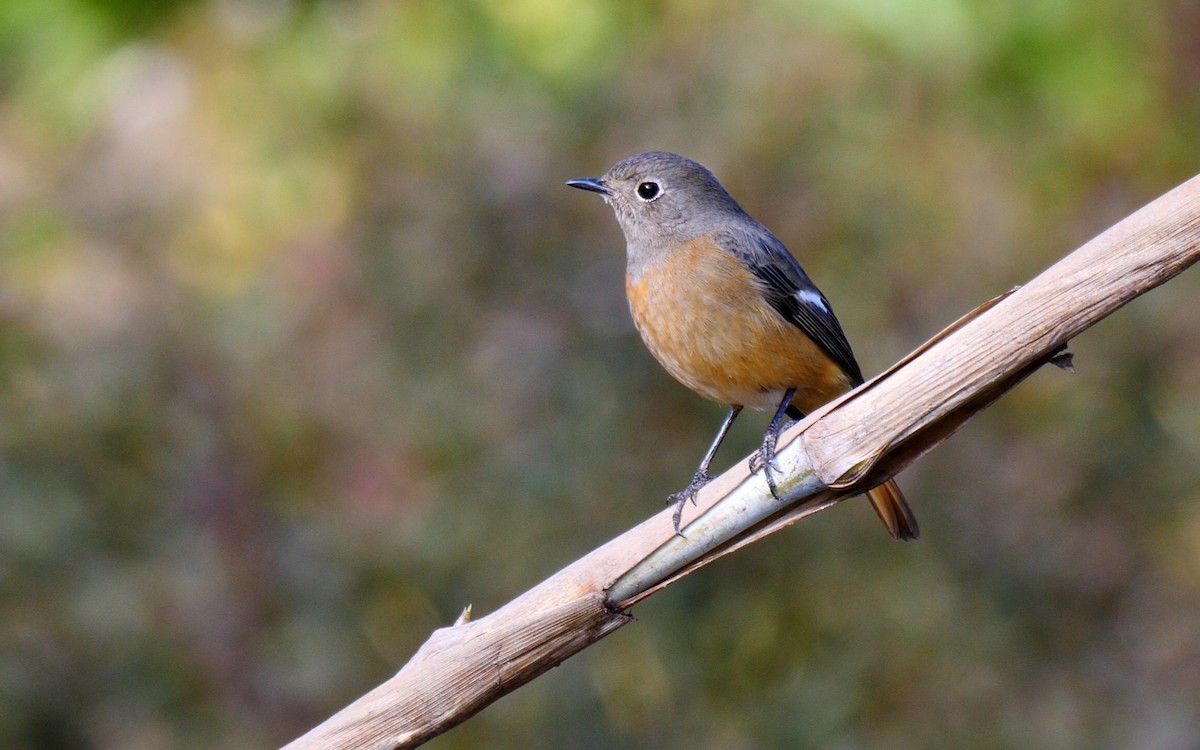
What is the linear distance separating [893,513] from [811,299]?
2.68 ft

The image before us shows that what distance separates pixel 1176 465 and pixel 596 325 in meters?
2.49

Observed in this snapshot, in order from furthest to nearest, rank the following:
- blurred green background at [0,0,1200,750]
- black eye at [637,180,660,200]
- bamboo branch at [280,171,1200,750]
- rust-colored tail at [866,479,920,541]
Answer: blurred green background at [0,0,1200,750] < black eye at [637,180,660,200] < rust-colored tail at [866,479,920,541] < bamboo branch at [280,171,1200,750]

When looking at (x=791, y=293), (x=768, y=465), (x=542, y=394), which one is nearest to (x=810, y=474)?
(x=768, y=465)

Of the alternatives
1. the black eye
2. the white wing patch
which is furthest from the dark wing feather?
the black eye

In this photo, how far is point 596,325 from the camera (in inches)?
212

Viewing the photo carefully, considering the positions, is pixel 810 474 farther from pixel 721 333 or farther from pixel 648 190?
pixel 648 190

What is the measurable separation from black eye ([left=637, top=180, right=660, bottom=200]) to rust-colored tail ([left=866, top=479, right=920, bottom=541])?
1338 millimetres

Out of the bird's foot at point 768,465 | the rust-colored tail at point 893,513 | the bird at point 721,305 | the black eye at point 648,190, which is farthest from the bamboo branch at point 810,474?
the black eye at point 648,190

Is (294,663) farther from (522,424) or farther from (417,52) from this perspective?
(417,52)

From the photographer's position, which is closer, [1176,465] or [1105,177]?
[1176,465]

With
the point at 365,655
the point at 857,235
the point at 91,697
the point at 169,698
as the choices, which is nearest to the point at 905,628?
the point at 857,235

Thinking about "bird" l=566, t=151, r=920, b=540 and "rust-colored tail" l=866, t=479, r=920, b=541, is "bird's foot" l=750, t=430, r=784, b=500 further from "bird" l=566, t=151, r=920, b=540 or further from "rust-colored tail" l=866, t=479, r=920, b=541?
"rust-colored tail" l=866, t=479, r=920, b=541

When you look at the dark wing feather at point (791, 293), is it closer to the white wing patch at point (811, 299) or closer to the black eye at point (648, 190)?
the white wing patch at point (811, 299)

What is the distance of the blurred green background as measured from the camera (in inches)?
195
